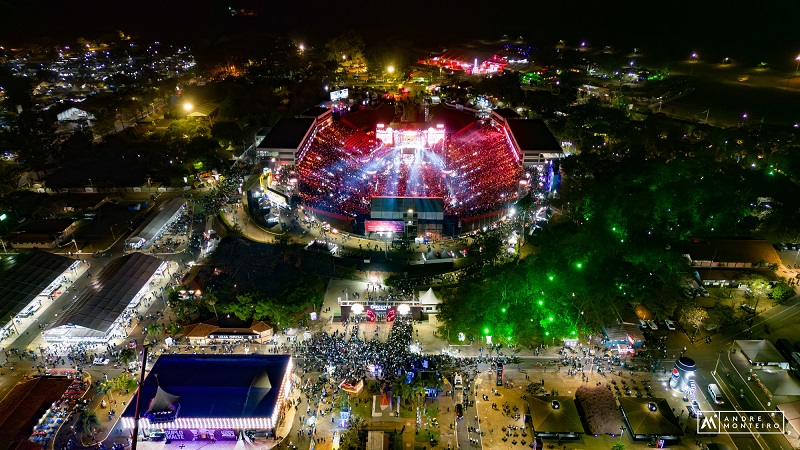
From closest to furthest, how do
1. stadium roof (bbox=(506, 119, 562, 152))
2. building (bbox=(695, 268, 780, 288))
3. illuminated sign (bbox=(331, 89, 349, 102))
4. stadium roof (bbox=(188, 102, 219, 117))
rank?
building (bbox=(695, 268, 780, 288)) → stadium roof (bbox=(506, 119, 562, 152)) → stadium roof (bbox=(188, 102, 219, 117)) → illuminated sign (bbox=(331, 89, 349, 102))

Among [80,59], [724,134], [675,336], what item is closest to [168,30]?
[80,59]

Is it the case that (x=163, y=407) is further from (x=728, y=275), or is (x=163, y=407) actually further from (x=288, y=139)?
(x=288, y=139)

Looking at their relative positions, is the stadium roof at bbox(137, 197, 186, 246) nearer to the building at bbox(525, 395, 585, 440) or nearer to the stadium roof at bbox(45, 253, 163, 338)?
the stadium roof at bbox(45, 253, 163, 338)

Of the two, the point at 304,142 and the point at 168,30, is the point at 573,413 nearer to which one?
the point at 304,142

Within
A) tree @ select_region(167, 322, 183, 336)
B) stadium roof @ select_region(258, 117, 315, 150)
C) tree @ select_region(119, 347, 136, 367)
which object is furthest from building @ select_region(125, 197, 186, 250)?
tree @ select_region(119, 347, 136, 367)

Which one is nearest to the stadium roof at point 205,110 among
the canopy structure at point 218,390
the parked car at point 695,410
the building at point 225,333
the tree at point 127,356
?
the building at point 225,333

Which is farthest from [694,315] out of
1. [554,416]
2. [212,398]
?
[212,398]
